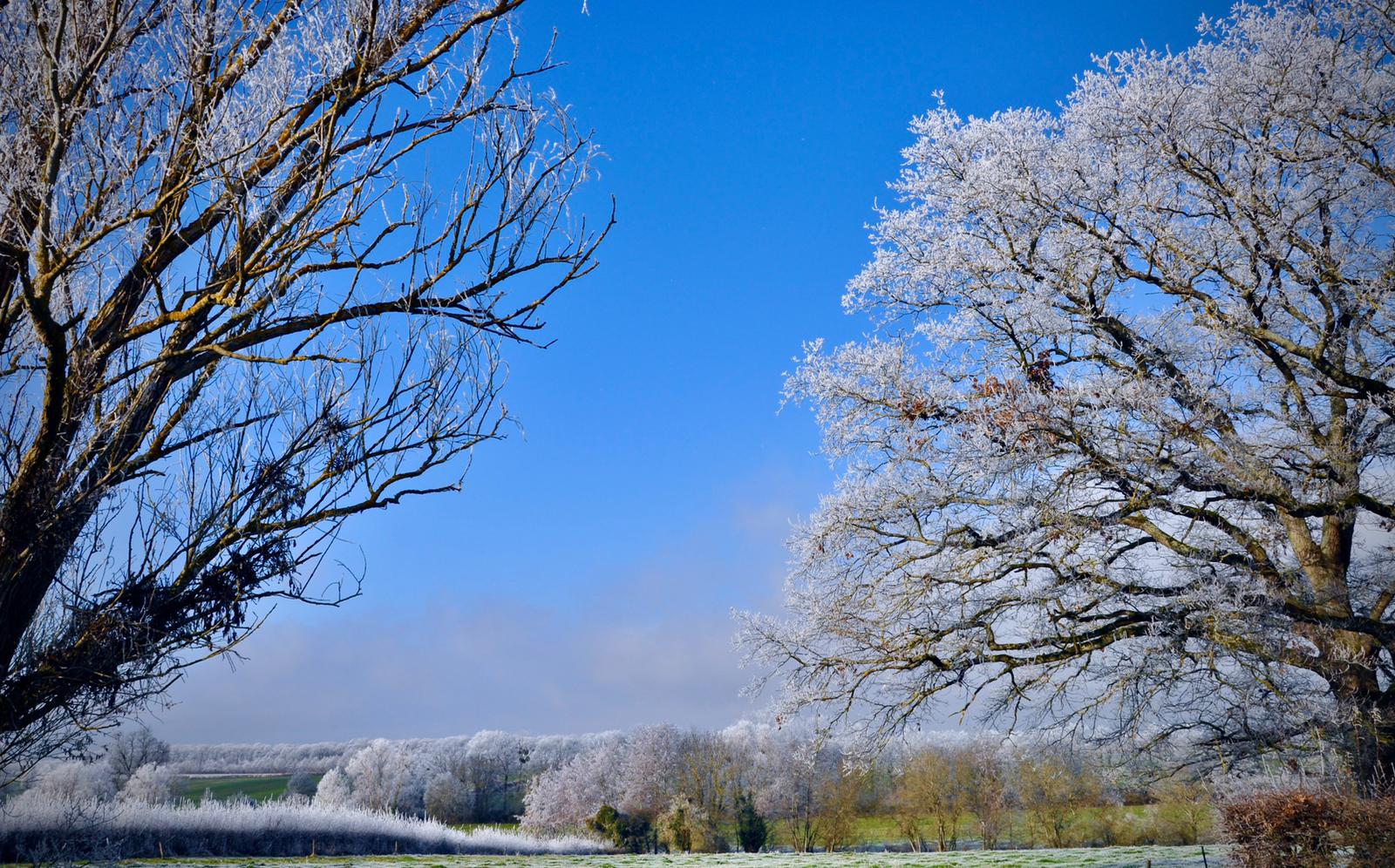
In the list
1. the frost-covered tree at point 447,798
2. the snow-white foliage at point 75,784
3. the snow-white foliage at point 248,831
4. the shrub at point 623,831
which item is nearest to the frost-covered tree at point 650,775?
the shrub at point 623,831

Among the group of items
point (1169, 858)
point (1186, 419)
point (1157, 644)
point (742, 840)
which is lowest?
point (742, 840)

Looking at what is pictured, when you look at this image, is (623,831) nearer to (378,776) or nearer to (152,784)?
(378,776)

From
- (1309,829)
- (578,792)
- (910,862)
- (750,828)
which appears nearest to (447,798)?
(578,792)

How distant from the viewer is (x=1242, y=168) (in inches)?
408

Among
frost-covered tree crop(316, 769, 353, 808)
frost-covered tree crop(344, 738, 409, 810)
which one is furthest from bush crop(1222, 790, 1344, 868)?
frost-covered tree crop(344, 738, 409, 810)

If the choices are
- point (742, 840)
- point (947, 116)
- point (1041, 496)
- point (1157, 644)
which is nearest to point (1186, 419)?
point (1041, 496)

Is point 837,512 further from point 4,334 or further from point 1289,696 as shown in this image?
point 4,334

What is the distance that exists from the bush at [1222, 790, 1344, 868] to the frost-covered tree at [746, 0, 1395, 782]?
774 mm

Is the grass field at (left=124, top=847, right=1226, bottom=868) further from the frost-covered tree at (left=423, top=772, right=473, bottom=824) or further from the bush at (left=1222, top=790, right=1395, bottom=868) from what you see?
the frost-covered tree at (left=423, top=772, right=473, bottom=824)

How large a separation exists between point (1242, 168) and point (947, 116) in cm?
364

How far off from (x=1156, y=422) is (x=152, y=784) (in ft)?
138

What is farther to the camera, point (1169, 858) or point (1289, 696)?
point (1169, 858)

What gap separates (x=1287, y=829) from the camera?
9594 mm

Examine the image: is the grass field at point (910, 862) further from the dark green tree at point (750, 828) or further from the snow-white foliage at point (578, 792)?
the snow-white foliage at point (578, 792)
